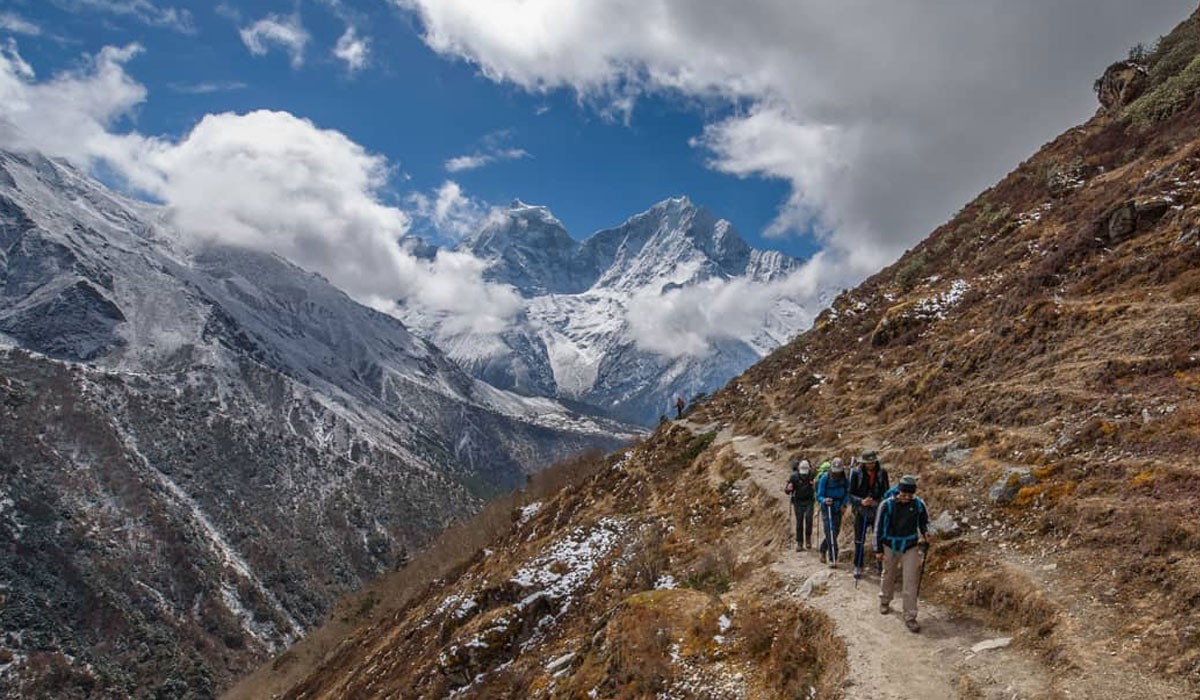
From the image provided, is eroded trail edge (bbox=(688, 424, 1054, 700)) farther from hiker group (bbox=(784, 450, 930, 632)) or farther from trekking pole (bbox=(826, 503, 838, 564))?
trekking pole (bbox=(826, 503, 838, 564))

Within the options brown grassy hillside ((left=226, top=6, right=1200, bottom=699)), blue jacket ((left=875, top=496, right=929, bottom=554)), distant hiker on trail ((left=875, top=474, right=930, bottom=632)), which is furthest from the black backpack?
blue jacket ((left=875, top=496, right=929, bottom=554))

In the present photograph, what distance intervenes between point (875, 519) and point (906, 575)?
2.77 meters

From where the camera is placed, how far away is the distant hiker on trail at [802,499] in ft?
64.1

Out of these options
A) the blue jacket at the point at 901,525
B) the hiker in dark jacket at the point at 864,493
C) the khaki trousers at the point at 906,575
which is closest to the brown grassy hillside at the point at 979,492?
the khaki trousers at the point at 906,575

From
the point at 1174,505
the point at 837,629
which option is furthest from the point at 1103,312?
the point at 837,629

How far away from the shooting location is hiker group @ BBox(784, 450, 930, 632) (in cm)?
1357

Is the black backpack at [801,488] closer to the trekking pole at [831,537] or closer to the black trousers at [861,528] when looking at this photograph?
the trekking pole at [831,537]

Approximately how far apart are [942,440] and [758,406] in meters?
22.9

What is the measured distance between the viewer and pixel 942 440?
21.4m

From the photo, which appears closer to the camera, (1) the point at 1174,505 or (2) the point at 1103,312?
(1) the point at 1174,505

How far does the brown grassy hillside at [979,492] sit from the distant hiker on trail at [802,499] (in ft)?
2.43

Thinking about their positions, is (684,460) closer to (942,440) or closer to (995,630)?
(942,440)

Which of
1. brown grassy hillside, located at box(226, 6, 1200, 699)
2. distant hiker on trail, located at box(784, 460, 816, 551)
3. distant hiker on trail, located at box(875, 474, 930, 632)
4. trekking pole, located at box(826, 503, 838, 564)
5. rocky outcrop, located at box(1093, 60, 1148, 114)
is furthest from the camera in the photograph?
rocky outcrop, located at box(1093, 60, 1148, 114)

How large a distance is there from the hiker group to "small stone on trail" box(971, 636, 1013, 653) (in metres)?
1.36
